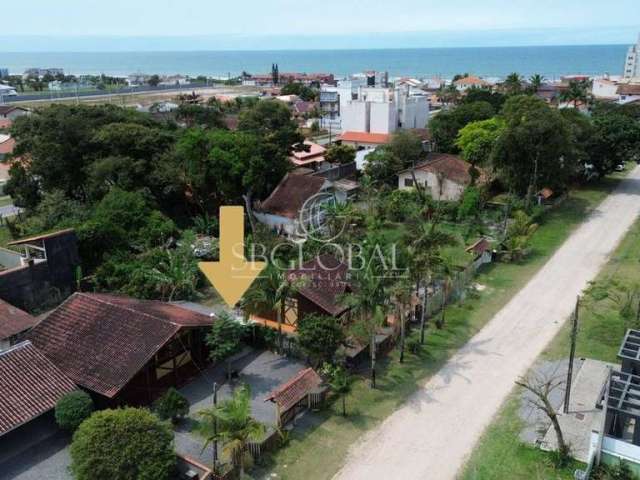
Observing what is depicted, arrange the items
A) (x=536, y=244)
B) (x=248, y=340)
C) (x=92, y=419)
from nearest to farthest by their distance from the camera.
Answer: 1. (x=92, y=419)
2. (x=248, y=340)
3. (x=536, y=244)

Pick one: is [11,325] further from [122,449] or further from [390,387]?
[390,387]

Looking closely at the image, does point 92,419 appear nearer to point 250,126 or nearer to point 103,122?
point 103,122

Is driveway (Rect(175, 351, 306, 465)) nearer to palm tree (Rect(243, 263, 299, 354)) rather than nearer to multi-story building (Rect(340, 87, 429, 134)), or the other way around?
palm tree (Rect(243, 263, 299, 354))

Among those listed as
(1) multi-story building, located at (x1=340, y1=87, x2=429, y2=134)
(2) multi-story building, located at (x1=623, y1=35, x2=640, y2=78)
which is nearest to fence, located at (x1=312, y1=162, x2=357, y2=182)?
(1) multi-story building, located at (x1=340, y1=87, x2=429, y2=134)

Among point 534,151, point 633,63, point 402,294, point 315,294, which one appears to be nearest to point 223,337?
point 315,294

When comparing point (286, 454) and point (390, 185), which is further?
point (390, 185)

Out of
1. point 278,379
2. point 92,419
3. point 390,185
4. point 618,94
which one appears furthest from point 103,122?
point 618,94

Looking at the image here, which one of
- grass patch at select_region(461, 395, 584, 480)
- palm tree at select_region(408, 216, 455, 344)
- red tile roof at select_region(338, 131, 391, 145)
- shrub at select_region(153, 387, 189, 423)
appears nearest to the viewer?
grass patch at select_region(461, 395, 584, 480)
